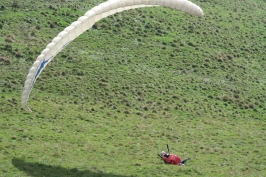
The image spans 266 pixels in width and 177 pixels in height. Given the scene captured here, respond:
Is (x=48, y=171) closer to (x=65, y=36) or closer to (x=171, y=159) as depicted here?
(x=171, y=159)

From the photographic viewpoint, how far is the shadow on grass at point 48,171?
25312 millimetres

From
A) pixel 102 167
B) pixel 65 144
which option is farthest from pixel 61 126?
pixel 102 167

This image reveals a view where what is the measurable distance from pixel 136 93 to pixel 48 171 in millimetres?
16116

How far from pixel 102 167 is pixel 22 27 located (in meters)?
23.8

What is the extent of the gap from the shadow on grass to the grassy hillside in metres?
0.05

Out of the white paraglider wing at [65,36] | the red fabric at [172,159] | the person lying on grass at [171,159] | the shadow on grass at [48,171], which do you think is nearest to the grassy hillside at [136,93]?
the shadow on grass at [48,171]

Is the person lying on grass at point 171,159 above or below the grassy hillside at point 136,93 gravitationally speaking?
below

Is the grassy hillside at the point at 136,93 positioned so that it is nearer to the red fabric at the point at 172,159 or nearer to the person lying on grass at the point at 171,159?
A: the person lying on grass at the point at 171,159

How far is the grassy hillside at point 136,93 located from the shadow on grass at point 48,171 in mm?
50

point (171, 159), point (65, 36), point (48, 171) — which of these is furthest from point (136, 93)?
point (65, 36)

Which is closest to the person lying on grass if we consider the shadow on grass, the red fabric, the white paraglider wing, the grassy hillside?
the red fabric

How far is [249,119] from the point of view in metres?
40.2

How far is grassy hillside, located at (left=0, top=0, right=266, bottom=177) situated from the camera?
28.6 meters

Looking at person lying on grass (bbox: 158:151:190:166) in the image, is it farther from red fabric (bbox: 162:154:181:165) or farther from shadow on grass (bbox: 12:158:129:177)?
shadow on grass (bbox: 12:158:129:177)
